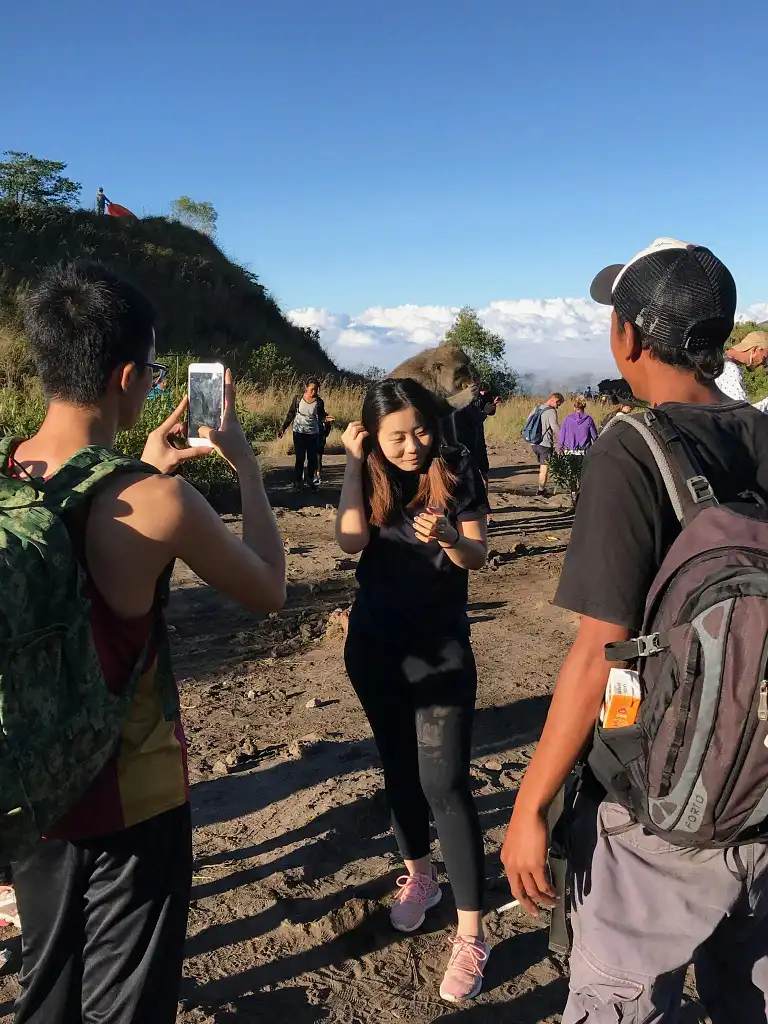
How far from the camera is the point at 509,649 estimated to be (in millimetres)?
6051

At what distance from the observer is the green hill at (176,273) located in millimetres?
27859

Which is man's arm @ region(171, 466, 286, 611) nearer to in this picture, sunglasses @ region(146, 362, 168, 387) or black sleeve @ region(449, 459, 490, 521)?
sunglasses @ region(146, 362, 168, 387)

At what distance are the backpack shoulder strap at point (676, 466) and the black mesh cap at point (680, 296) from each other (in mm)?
191

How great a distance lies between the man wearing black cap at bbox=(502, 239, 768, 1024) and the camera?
152cm

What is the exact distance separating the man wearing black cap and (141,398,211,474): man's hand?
0.87m

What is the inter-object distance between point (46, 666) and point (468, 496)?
1746mm

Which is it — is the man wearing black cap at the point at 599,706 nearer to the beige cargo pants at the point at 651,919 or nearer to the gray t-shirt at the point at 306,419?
the beige cargo pants at the point at 651,919

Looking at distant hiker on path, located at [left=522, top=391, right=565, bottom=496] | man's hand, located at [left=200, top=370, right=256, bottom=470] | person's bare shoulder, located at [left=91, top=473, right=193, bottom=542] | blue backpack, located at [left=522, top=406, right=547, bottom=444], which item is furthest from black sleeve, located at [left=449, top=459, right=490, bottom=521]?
blue backpack, located at [left=522, top=406, right=547, bottom=444]

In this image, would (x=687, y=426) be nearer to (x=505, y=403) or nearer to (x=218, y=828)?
(x=218, y=828)

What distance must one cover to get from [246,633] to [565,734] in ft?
16.7

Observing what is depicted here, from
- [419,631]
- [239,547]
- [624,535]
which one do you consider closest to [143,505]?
[239,547]

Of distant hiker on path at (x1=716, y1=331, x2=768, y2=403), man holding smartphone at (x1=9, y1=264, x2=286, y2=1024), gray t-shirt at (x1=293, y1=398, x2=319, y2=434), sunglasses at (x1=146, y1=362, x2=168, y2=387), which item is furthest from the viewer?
gray t-shirt at (x1=293, y1=398, x2=319, y2=434)

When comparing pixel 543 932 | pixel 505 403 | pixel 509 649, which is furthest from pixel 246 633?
pixel 505 403

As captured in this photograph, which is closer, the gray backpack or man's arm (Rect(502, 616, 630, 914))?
the gray backpack
